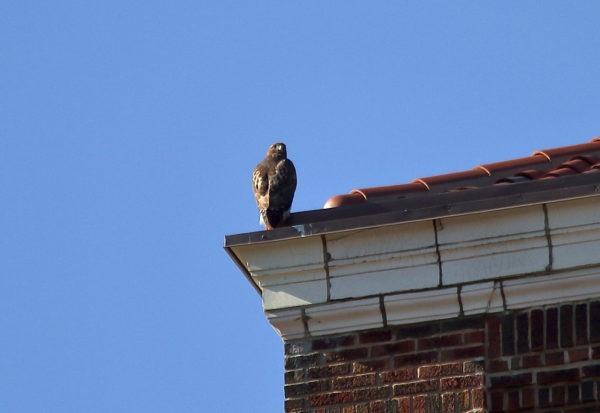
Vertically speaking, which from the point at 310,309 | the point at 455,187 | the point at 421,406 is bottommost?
the point at 421,406

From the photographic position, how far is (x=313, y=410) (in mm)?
7914

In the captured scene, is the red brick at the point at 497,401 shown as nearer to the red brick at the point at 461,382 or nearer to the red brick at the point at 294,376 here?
the red brick at the point at 461,382

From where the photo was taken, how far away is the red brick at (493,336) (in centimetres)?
775

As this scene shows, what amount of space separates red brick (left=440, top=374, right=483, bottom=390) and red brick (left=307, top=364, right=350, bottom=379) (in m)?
0.53

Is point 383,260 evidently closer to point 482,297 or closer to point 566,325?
point 482,297

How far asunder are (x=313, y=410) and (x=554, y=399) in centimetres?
124

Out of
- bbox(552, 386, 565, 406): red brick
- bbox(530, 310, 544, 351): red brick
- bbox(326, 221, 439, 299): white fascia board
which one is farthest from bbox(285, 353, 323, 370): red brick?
bbox(552, 386, 565, 406): red brick

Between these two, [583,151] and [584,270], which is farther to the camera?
[583,151]

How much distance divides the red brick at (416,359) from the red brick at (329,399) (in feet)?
0.98

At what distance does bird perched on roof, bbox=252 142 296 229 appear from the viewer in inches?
336

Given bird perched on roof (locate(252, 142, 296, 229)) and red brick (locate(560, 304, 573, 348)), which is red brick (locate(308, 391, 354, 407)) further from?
red brick (locate(560, 304, 573, 348))

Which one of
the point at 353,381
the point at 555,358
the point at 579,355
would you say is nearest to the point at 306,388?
the point at 353,381

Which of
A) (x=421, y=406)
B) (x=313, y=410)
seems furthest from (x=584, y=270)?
(x=313, y=410)

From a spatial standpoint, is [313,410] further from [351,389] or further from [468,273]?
[468,273]
